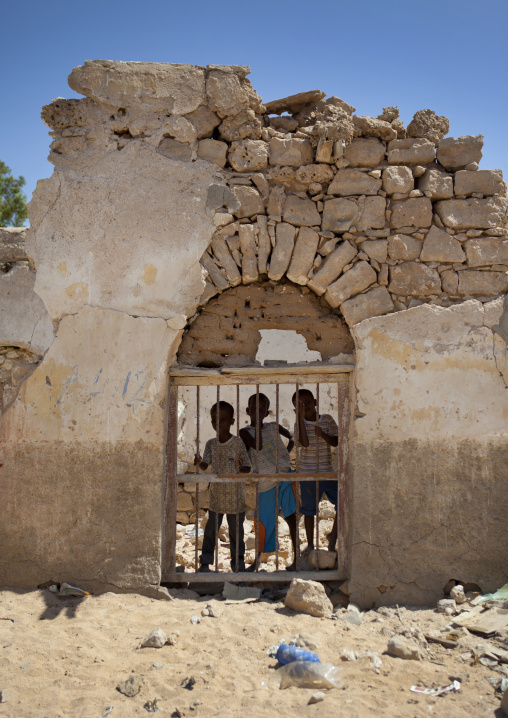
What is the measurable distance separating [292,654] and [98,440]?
75.9 inches

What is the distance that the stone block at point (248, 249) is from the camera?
4234mm

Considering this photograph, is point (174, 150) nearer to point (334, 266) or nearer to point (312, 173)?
point (312, 173)

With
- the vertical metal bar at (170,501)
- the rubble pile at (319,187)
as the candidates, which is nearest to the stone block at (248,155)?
the rubble pile at (319,187)

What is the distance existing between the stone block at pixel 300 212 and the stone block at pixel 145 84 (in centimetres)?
101

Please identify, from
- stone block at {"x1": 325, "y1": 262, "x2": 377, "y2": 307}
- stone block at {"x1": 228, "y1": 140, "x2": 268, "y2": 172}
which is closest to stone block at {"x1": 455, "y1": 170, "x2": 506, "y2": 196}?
stone block at {"x1": 325, "y1": 262, "x2": 377, "y2": 307}

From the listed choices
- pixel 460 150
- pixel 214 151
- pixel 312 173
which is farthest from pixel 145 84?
pixel 460 150

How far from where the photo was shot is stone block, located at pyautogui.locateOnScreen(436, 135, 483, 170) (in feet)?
14.2

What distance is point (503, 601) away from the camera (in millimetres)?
3689

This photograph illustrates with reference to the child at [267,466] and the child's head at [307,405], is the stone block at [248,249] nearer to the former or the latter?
the child at [267,466]

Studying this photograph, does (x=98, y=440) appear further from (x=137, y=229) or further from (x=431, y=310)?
(x=431, y=310)

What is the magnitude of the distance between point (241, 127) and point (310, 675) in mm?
3627

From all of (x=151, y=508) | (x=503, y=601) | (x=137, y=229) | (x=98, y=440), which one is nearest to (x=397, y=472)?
(x=503, y=601)

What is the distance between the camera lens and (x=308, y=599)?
12.1 feet

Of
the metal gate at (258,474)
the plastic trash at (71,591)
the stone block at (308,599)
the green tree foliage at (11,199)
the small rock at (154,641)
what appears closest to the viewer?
the small rock at (154,641)
